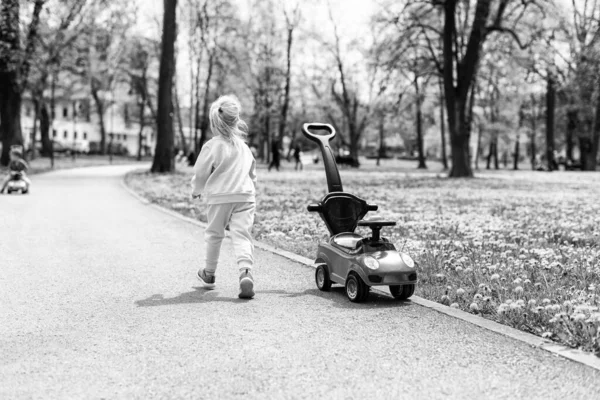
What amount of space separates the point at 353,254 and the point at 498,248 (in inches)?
126

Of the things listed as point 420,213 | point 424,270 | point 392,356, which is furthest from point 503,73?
point 392,356

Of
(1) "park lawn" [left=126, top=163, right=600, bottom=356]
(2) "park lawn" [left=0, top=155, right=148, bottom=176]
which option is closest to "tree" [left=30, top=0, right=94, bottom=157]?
(2) "park lawn" [left=0, top=155, right=148, bottom=176]

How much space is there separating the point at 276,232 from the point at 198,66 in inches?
1616

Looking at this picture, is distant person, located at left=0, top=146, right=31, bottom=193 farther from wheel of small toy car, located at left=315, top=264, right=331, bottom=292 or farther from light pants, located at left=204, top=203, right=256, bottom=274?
wheel of small toy car, located at left=315, top=264, right=331, bottom=292

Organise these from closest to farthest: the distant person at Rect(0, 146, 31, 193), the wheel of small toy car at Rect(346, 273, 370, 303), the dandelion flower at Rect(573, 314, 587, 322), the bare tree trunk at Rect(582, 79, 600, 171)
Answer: the dandelion flower at Rect(573, 314, 587, 322) → the wheel of small toy car at Rect(346, 273, 370, 303) → the distant person at Rect(0, 146, 31, 193) → the bare tree trunk at Rect(582, 79, 600, 171)

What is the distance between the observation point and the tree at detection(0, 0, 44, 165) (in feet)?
94.0

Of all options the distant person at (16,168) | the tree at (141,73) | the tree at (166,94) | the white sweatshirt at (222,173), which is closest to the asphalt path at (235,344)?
the white sweatshirt at (222,173)

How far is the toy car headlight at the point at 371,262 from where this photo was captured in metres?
5.41

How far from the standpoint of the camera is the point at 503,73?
33562mm

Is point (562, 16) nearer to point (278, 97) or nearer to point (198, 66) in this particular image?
point (198, 66)

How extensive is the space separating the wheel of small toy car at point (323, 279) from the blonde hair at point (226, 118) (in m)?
1.38

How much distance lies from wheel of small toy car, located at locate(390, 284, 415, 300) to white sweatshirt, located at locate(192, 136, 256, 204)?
55.6 inches

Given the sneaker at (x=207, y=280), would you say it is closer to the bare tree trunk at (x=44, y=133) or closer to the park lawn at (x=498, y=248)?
the park lawn at (x=498, y=248)

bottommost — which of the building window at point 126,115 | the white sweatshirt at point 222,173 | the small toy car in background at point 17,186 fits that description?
the small toy car in background at point 17,186
